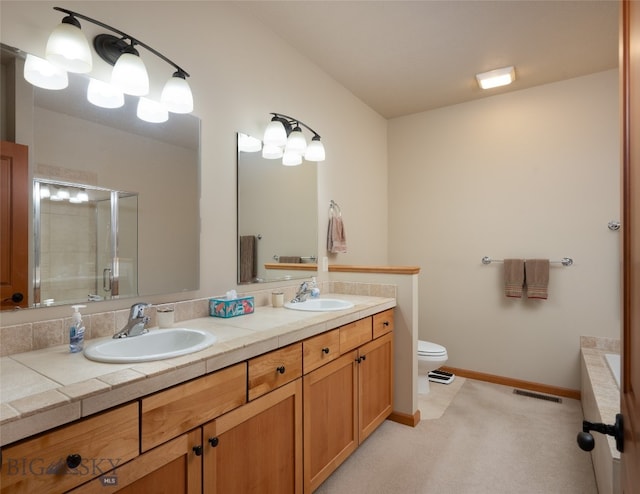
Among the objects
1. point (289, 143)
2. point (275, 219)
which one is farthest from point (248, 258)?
point (289, 143)

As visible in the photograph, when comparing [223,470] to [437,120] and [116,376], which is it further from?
[437,120]

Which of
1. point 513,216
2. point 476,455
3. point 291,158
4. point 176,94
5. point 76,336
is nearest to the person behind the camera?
point 76,336

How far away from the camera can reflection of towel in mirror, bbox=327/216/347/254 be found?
9.29ft

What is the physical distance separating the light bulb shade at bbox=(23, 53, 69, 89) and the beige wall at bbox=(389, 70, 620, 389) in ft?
10.1

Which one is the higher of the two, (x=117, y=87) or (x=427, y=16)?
(x=427, y=16)

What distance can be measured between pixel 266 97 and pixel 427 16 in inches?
44.3

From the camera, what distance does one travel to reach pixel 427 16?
2.18 metres

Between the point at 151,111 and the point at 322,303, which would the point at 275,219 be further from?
the point at 151,111

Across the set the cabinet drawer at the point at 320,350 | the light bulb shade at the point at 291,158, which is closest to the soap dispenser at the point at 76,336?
the cabinet drawer at the point at 320,350

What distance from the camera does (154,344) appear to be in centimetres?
142

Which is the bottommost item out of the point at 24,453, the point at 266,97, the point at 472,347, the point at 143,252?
the point at 472,347

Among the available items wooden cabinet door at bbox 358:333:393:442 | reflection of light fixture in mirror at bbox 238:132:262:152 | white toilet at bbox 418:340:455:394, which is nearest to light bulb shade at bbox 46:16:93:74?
reflection of light fixture in mirror at bbox 238:132:262:152

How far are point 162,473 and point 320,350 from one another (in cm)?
83

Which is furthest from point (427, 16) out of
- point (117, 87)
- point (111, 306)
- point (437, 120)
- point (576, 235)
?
point (111, 306)
